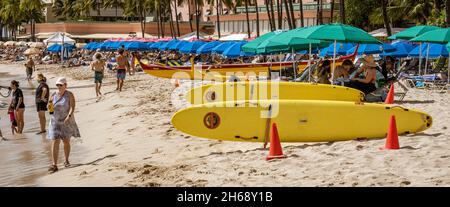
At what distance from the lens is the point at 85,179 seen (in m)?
10.1

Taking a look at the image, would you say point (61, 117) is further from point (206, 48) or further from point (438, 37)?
point (206, 48)

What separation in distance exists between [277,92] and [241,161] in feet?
14.3

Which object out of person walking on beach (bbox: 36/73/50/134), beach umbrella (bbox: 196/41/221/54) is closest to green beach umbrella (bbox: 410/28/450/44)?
person walking on beach (bbox: 36/73/50/134)

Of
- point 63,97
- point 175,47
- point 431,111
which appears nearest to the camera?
point 63,97

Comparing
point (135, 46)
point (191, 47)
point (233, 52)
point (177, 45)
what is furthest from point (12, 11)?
point (233, 52)

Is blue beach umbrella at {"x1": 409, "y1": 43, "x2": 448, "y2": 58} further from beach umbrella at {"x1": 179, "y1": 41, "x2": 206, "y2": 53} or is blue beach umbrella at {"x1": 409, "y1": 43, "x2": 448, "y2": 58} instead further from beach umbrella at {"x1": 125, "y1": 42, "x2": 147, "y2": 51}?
beach umbrella at {"x1": 125, "y1": 42, "x2": 147, "y2": 51}

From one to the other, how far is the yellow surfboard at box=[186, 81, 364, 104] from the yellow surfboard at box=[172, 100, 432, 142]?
2382 millimetres

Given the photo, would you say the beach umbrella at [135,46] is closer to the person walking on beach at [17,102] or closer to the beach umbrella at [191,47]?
the beach umbrella at [191,47]

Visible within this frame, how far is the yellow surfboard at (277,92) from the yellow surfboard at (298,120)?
2.38 metres

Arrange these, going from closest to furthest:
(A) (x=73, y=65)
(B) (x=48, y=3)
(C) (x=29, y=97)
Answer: (C) (x=29, y=97), (A) (x=73, y=65), (B) (x=48, y=3)

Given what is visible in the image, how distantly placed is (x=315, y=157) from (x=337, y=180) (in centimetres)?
150

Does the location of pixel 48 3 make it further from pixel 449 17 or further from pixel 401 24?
pixel 449 17

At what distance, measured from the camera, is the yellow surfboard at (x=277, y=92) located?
13.5m
